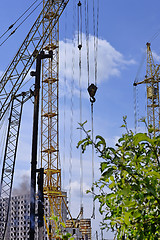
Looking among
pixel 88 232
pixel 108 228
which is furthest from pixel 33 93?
pixel 108 228

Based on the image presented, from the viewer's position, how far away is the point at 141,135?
238cm

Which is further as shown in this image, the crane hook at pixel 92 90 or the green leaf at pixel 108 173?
the crane hook at pixel 92 90

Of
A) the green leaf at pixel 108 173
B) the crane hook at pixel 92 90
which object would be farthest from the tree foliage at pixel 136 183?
the crane hook at pixel 92 90

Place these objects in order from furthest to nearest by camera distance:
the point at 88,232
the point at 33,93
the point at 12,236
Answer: the point at 12,236, the point at 88,232, the point at 33,93

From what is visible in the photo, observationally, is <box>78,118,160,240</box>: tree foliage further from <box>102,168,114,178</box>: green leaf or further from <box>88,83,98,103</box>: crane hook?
<box>88,83,98,103</box>: crane hook

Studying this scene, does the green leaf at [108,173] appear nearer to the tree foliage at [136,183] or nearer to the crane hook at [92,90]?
the tree foliage at [136,183]

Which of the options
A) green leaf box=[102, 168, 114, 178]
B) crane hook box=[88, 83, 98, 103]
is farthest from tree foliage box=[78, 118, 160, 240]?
crane hook box=[88, 83, 98, 103]

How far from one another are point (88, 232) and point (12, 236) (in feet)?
263

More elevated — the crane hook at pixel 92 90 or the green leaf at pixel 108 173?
the crane hook at pixel 92 90

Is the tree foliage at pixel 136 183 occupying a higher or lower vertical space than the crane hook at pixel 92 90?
lower

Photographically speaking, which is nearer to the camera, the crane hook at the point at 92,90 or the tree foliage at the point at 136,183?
the tree foliage at the point at 136,183

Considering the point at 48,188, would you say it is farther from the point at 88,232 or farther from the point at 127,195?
the point at 127,195

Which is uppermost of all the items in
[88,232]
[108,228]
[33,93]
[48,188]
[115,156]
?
[33,93]

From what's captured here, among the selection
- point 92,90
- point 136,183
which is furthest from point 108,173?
point 92,90
